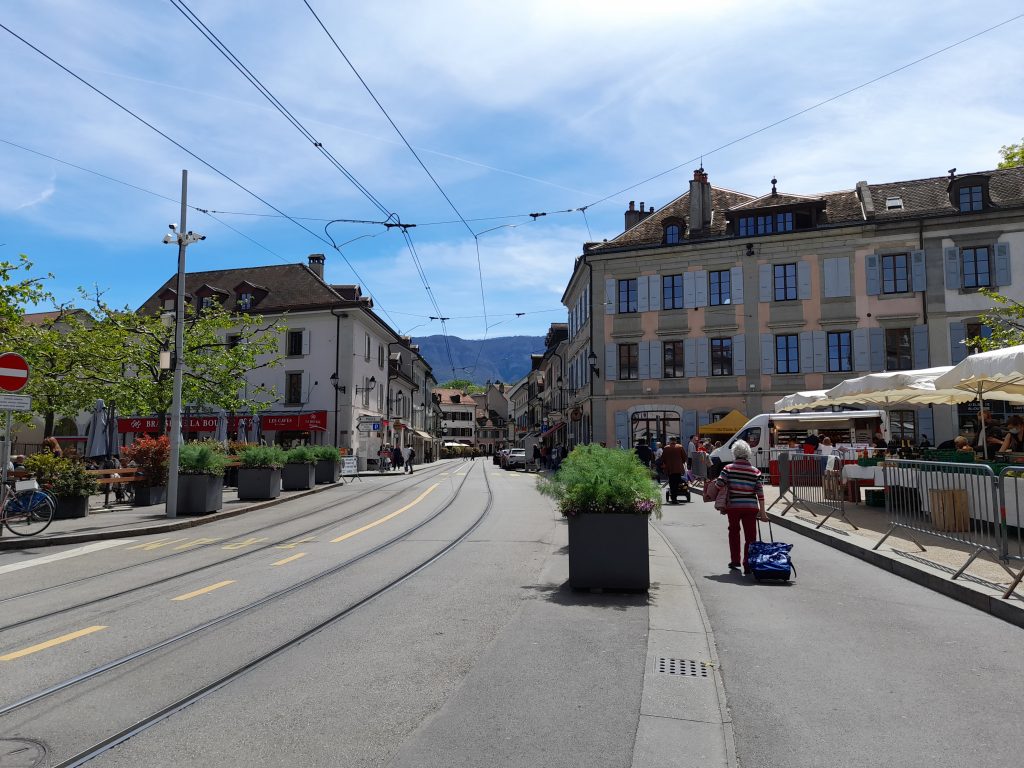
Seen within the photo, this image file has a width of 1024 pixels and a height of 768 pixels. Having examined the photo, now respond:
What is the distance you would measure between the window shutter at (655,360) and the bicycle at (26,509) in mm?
27266

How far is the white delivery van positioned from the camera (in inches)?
1025

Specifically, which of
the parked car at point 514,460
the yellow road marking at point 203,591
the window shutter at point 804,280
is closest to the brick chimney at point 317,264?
the parked car at point 514,460

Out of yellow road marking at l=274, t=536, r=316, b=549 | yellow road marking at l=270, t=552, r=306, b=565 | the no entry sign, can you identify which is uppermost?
the no entry sign

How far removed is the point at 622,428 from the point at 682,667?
30596 millimetres

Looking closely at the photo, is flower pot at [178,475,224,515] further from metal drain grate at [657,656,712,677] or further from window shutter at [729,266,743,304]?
window shutter at [729,266,743,304]

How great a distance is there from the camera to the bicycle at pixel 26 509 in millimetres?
11961

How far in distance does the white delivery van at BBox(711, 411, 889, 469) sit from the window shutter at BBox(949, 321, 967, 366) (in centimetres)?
734

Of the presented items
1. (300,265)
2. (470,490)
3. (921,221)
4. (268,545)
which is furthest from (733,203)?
(268,545)

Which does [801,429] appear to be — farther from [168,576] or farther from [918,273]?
[168,576]

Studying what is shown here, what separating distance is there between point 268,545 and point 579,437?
3154cm

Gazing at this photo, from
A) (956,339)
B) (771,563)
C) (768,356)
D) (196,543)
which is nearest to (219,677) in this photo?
(771,563)

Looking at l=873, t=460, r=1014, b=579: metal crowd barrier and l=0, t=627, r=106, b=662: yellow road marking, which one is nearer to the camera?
l=0, t=627, r=106, b=662: yellow road marking

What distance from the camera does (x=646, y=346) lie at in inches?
1399

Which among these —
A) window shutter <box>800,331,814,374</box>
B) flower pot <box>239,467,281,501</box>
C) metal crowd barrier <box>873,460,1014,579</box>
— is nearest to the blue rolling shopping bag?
metal crowd barrier <box>873,460,1014,579</box>
